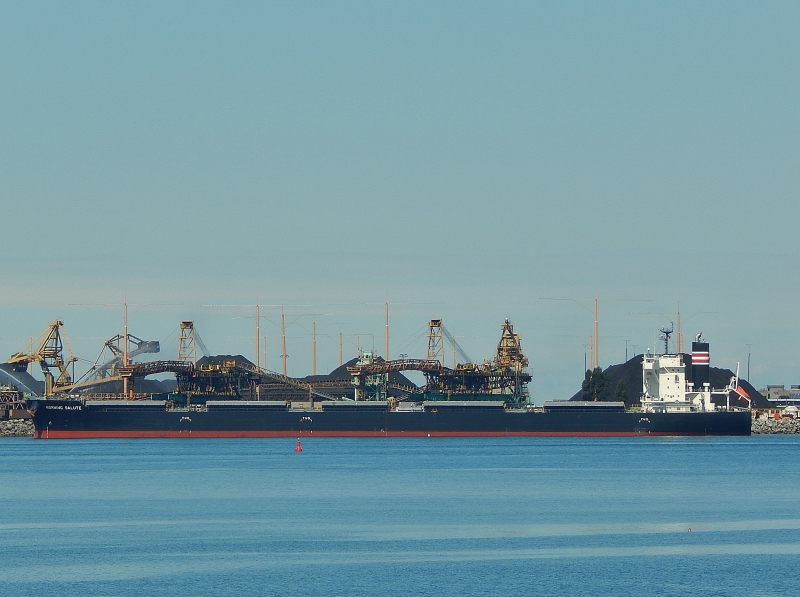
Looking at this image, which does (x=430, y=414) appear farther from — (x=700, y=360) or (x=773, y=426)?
(x=773, y=426)

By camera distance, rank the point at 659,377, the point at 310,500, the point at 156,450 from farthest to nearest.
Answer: the point at 659,377
the point at 156,450
the point at 310,500

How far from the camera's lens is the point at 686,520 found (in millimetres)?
42062

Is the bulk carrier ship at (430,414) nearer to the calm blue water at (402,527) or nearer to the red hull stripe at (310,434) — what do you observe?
the red hull stripe at (310,434)

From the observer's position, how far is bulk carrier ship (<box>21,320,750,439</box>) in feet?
343

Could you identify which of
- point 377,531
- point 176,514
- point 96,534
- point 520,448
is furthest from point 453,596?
point 520,448

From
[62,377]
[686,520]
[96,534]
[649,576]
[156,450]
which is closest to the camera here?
[649,576]

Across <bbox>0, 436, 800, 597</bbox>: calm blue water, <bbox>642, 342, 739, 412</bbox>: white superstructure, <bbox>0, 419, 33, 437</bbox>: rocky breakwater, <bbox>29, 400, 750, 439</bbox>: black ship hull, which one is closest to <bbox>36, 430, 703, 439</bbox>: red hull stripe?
<bbox>29, 400, 750, 439</bbox>: black ship hull

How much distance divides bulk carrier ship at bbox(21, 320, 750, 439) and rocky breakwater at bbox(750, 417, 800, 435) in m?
18.9

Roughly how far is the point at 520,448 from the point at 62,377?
46.3 m

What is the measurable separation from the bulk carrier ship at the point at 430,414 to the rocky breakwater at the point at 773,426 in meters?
18.9

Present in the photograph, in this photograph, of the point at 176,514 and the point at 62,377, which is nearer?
the point at 176,514

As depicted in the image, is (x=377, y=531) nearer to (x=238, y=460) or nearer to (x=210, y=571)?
(x=210, y=571)

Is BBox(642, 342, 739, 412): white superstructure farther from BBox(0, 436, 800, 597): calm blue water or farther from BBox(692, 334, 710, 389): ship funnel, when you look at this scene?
BBox(0, 436, 800, 597): calm blue water

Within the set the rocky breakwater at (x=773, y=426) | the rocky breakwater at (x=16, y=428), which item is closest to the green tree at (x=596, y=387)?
the rocky breakwater at (x=773, y=426)
